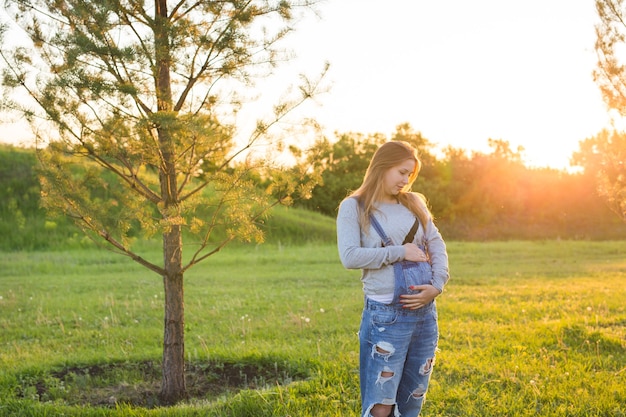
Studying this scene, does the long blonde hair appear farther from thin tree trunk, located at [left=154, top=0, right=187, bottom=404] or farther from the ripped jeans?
thin tree trunk, located at [left=154, top=0, right=187, bottom=404]

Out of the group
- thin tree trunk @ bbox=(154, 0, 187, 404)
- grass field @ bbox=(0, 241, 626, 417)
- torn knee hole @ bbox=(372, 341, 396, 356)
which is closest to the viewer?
torn knee hole @ bbox=(372, 341, 396, 356)

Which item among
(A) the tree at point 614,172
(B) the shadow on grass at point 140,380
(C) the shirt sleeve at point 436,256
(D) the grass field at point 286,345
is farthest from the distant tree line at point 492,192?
A: (C) the shirt sleeve at point 436,256

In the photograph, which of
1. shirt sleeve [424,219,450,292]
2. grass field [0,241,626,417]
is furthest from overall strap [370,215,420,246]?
grass field [0,241,626,417]

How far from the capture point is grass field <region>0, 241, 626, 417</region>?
16.8ft

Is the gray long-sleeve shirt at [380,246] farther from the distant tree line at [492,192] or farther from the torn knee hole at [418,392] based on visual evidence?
the distant tree line at [492,192]

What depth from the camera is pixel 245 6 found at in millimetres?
5465

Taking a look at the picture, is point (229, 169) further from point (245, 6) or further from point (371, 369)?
point (371, 369)

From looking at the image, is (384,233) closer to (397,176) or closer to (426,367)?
(397,176)

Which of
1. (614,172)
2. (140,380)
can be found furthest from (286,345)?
(614,172)

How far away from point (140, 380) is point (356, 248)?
11.0ft

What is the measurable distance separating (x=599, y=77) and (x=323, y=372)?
16.9 feet

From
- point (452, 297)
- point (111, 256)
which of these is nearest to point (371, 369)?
point (452, 297)

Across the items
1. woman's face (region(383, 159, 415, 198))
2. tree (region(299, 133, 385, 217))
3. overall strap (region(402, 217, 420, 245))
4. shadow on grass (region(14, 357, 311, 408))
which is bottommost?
shadow on grass (region(14, 357, 311, 408))

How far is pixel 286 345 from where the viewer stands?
7145 millimetres
